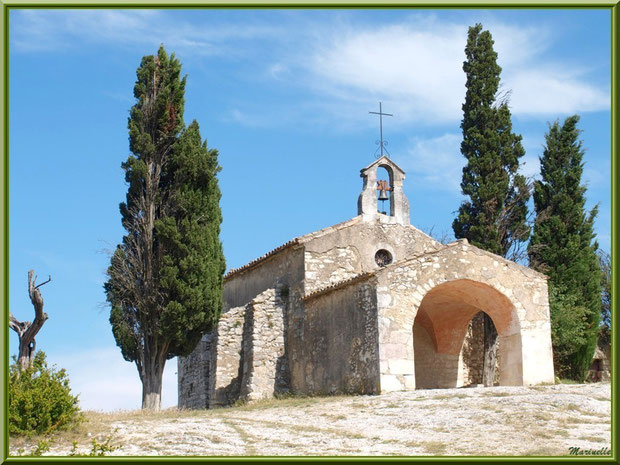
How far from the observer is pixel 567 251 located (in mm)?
28547

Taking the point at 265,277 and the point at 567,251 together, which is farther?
the point at 567,251

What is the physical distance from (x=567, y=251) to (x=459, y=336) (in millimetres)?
5552

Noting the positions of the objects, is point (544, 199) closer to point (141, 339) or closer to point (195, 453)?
point (141, 339)

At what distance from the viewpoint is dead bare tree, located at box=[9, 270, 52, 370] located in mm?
17109

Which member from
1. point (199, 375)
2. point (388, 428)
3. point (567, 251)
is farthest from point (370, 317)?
point (567, 251)

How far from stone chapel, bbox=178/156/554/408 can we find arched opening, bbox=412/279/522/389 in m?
0.03

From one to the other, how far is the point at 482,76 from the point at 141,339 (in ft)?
47.7

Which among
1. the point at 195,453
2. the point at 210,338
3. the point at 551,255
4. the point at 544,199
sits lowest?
the point at 195,453

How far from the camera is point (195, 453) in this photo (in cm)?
1320

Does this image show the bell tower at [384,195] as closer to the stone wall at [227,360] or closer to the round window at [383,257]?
the round window at [383,257]

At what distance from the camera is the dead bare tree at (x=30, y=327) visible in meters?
17.1

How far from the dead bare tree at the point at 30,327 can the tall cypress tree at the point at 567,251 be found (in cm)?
1643

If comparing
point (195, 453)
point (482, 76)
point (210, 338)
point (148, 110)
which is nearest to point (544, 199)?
point (482, 76)

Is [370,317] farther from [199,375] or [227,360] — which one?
[199,375]
